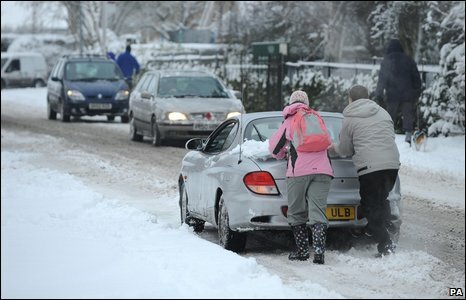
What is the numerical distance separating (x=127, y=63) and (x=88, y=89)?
4316 mm

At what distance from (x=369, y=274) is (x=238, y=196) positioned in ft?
5.49

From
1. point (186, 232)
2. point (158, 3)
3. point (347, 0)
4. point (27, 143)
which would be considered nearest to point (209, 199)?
point (186, 232)

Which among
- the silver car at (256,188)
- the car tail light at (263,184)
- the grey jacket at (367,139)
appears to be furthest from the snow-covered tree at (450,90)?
the car tail light at (263,184)

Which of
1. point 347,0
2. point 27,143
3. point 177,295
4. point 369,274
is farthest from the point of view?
point 347,0

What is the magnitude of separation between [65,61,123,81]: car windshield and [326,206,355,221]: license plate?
2095cm

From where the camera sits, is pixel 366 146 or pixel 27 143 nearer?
pixel 366 146

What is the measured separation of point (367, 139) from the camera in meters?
10.0

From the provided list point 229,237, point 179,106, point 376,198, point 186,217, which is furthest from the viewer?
point 179,106

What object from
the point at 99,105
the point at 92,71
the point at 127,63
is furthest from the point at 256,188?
the point at 127,63

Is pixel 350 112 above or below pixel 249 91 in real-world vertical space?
above

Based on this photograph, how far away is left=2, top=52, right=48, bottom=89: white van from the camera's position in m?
54.1

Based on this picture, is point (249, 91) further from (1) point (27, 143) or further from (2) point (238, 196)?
(2) point (238, 196)

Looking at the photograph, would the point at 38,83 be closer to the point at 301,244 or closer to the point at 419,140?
the point at 419,140

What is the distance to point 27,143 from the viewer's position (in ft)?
75.7
